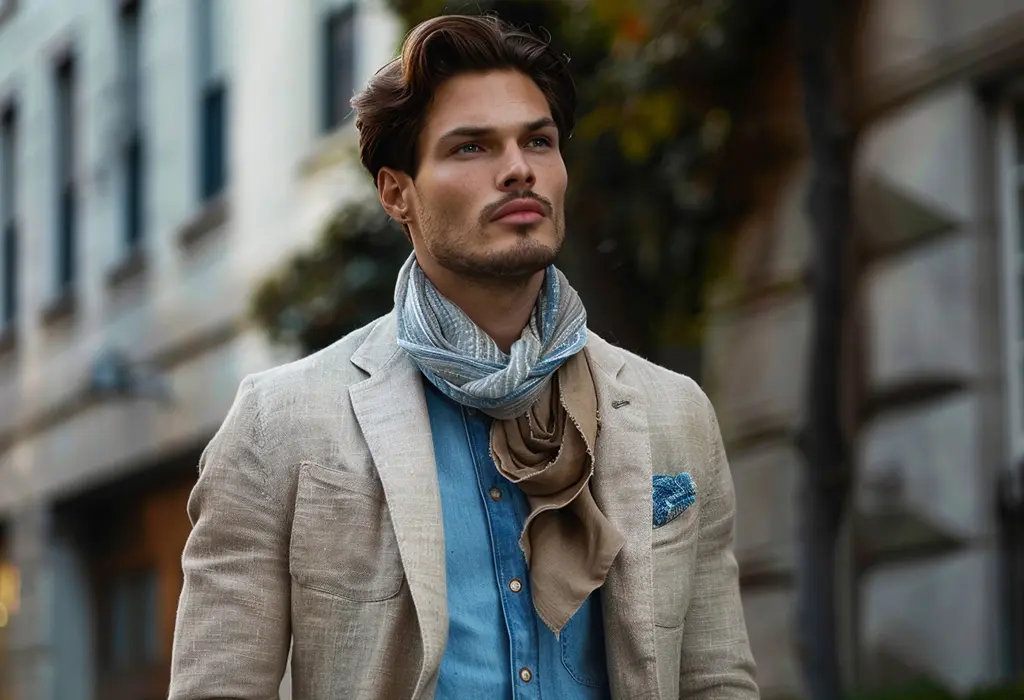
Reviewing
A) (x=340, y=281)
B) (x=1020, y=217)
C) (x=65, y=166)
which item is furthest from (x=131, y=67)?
(x=1020, y=217)

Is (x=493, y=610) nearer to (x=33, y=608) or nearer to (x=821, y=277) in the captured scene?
(x=821, y=277)

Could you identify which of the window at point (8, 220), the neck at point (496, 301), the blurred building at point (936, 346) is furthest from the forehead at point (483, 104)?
the window at point (8, 220)

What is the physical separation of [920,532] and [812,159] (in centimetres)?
190

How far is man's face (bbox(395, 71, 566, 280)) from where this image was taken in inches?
127

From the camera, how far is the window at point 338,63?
1451 cm

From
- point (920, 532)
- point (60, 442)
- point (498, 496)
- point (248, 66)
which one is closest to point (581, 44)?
point (920, 532)

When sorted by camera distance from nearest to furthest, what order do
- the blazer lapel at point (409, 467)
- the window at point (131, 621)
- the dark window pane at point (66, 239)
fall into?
1. the blazer lapel at point (409, 467)
2. the window at point (131, 621)
3. the dark window pane at point (66, 239)

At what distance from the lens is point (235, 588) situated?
314 centimetres

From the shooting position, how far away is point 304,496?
3.17 meters

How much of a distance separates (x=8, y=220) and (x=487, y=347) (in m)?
21.5

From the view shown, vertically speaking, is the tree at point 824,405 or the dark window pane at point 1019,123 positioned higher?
the dark window pane at point 1019,123

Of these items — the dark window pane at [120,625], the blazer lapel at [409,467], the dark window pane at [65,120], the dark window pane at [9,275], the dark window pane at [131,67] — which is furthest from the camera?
the dark window pane at [9,275]

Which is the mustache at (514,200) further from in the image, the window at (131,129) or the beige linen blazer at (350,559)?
the window at (131,129)

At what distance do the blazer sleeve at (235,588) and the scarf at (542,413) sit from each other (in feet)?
1.14
